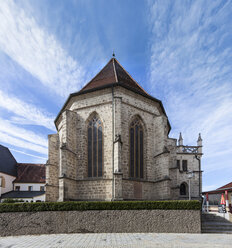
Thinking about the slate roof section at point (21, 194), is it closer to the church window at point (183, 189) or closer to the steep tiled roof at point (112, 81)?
the steep tiled roof at point (112, 81)

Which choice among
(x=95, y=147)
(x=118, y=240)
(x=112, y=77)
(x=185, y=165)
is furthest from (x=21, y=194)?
(x=118, y=240)

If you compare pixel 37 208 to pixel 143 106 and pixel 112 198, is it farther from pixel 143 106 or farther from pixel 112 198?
pixel 143 106

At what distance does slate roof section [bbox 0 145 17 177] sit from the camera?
118 feet

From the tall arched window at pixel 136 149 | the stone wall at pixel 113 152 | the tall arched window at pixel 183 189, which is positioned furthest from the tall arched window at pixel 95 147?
the tall arched window at pixel 183 189

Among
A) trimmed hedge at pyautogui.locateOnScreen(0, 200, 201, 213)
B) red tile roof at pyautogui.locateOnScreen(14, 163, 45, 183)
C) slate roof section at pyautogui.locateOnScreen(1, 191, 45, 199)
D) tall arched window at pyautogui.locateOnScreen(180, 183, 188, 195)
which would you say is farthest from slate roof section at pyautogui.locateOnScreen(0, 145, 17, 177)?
tall arched window at pyautogui.locateOnScreen(180, 183, 188, 195)

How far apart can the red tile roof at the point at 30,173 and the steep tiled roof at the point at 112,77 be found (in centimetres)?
2680

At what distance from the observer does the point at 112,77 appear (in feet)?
58.0

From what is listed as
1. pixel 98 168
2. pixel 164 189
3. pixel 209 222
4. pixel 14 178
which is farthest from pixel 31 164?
pixel 209 222

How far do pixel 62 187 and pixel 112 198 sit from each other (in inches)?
133

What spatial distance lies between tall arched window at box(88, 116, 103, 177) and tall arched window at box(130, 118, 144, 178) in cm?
239

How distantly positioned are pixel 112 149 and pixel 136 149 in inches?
85.9

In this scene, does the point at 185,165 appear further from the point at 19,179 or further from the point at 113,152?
the point at 19,179

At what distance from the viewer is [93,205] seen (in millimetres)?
11305

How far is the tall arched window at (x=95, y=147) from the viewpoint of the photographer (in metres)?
15.3
